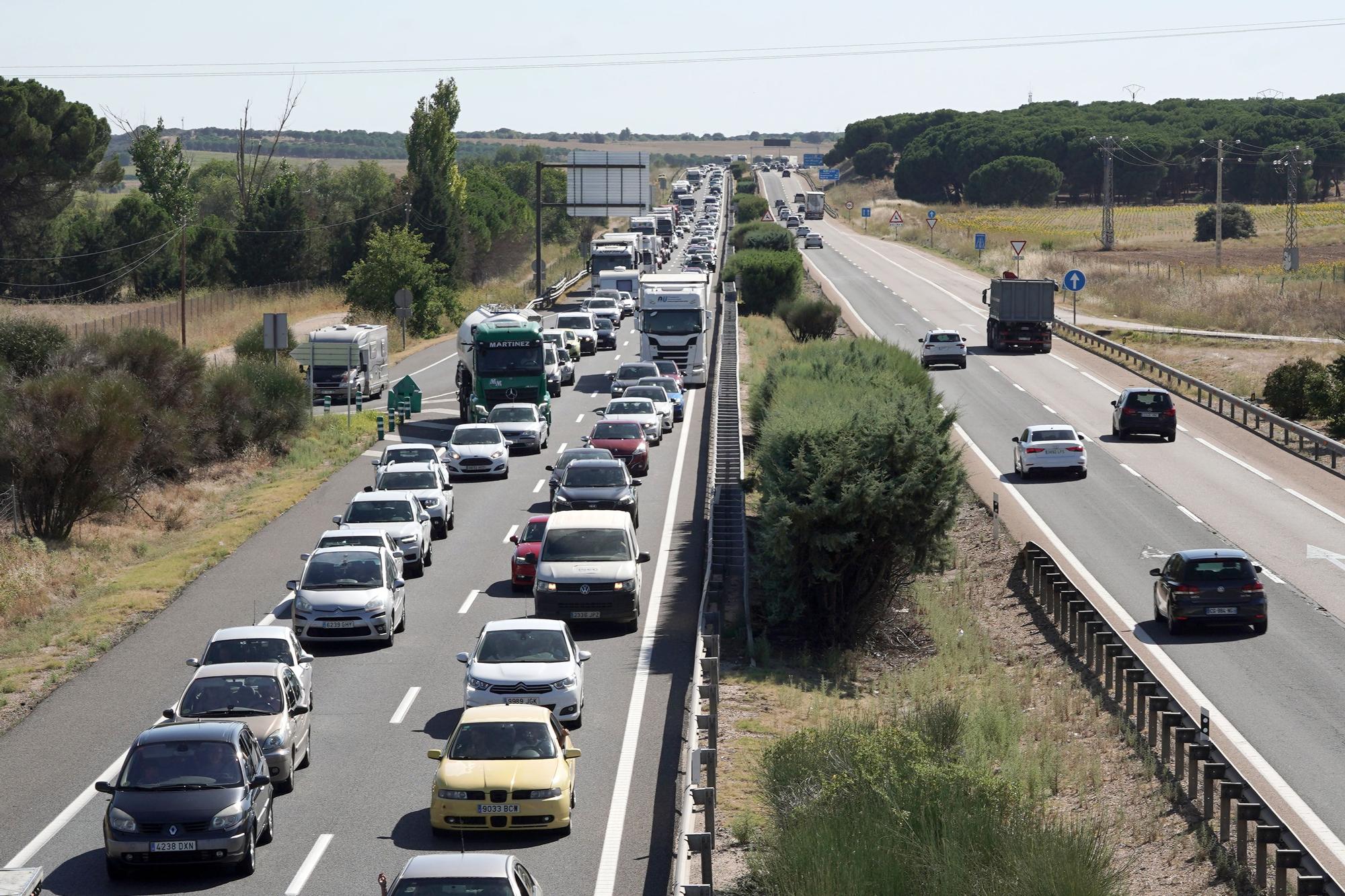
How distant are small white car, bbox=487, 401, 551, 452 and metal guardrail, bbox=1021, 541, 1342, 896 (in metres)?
18.4

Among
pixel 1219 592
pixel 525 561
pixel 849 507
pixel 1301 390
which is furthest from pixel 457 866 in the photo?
pixel 1301 390

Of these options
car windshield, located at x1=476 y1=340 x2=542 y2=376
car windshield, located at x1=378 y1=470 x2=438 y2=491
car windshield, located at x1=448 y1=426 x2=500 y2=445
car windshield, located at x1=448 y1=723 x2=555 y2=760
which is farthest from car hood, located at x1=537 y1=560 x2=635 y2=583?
car windshield, located at x1=476 y1=340 x2=542 y2=376

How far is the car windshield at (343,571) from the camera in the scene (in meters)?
25.0

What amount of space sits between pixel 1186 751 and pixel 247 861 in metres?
11.3

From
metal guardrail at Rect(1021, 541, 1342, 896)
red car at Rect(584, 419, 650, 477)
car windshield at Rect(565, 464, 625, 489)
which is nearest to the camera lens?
metal guardrail at Rect(1021, 541, 1342, 896)

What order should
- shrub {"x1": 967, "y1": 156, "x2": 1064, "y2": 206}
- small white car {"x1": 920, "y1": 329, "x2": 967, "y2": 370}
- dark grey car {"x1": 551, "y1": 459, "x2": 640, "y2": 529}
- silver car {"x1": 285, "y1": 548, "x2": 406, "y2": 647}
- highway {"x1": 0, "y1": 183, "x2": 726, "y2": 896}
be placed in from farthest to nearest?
shrub {"x1": 967, "y1": 156, "x2": 1064, "y2": 206} → small white car {"x1": 920, "y1": 329, "x2": 967, "y2": 370} → dark grey car {"x1": 551, "y1": 459, "x2": 640, "y2": 529} → silver car {"x1": 285, "y1": 548, "x2": 406, "y2": 647} → highway {"x1": 0, "y1": 183, "x2": 726, "y2": 896}

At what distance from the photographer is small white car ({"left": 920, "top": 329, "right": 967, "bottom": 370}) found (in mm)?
61562

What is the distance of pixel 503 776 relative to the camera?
16.3 meters

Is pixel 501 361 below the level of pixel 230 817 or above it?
above

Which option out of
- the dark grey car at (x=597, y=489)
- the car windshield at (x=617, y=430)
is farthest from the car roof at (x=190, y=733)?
the car windshield at (x=617, y=430)

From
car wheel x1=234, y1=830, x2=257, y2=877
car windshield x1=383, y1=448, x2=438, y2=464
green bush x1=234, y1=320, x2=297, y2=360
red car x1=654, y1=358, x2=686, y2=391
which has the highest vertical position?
green bush x1=234, y1=320, x2=297, y2=360

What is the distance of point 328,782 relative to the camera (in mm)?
18234

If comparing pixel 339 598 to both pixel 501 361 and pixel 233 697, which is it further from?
pixel 501 361

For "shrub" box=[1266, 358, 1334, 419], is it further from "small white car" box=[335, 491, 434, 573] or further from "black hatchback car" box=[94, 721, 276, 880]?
"black hatchback car" box=[94, 721, 276, 880]
